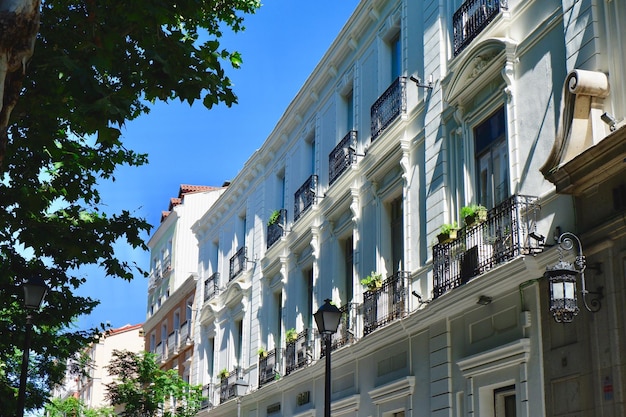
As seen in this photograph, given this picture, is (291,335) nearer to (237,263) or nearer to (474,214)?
(237,263)

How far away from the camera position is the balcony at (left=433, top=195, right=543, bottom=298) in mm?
12828

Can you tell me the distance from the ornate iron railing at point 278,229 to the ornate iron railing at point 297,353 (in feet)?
11.9

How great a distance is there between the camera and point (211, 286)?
33.5m

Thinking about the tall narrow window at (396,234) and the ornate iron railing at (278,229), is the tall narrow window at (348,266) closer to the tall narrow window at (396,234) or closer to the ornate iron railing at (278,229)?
the tall narrow window at (396,234)

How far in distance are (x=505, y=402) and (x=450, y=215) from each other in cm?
340

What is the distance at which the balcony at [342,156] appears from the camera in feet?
68.5

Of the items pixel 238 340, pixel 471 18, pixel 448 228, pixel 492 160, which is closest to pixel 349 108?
pixel 471 18

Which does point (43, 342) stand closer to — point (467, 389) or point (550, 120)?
point (467, 389)

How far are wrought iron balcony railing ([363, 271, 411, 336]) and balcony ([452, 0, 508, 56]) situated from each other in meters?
4.20

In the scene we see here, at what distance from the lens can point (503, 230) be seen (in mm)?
13406

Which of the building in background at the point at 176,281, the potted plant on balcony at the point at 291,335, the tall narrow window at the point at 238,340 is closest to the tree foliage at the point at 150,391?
the tall narrow window at the point at 238,340

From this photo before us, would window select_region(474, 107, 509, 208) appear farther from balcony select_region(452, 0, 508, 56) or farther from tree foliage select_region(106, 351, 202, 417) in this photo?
tree foliage select_region(106, 351, 202, 417)

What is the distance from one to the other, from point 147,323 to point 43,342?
2727 centimetres

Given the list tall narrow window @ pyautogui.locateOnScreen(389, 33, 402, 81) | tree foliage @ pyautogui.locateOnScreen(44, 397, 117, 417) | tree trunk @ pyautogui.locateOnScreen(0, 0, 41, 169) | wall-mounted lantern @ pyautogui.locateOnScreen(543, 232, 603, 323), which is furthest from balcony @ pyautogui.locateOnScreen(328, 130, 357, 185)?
tree foliage @ pyautogui.locateOnScreen(44, 397, 117, 417)
